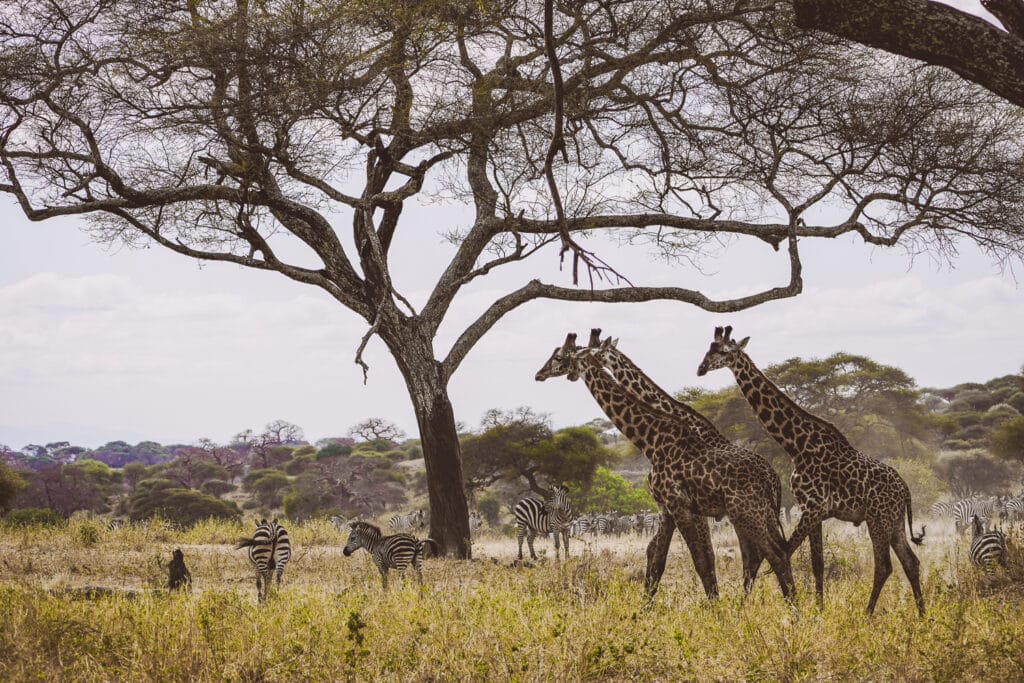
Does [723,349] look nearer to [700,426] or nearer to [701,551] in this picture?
[700,426]

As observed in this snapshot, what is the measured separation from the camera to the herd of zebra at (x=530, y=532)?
35.8 feet

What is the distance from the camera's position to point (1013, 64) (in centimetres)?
586

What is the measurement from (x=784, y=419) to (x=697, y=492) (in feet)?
4.17

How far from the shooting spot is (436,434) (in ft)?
50.6

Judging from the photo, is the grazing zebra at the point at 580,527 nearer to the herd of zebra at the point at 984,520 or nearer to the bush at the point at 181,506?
the herd of zebra at the point at 984,520

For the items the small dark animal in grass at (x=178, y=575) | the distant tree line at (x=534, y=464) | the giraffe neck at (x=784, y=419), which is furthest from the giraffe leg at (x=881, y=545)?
the distant tree line at (x=534, y=464)

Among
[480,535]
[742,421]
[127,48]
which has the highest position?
[127,48]

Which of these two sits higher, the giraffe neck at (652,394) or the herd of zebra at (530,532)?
the giraffe neck at (652,394)

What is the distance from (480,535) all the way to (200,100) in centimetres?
1370

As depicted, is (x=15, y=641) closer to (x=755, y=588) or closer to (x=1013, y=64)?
(x=755, y=588)

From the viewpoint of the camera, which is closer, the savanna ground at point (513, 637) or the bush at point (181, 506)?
the savanna ground at point (513, 637)

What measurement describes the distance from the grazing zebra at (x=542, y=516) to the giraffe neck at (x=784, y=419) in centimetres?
747

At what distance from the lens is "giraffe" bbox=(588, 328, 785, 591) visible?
7.86m

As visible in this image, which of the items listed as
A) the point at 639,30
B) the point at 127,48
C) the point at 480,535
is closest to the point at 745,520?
the point at 639,30
